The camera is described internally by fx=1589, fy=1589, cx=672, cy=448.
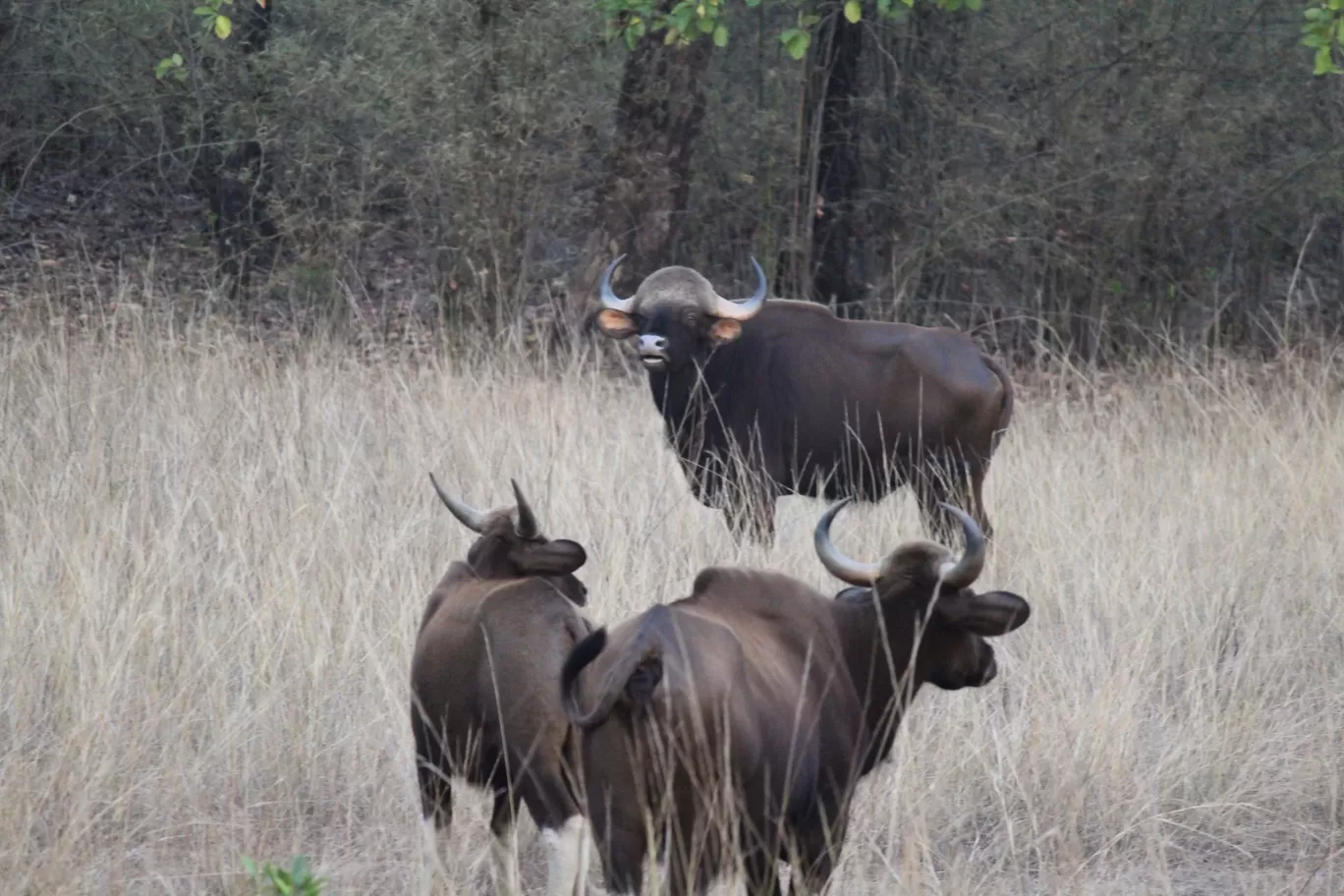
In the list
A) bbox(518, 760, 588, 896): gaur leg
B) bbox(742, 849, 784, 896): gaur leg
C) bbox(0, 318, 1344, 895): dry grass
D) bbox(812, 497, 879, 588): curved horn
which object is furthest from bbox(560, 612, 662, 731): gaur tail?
bbox(0, 318, 1344, 895): dry grass

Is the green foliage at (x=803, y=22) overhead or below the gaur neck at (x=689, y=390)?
overhead

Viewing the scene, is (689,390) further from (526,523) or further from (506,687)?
(506,687)

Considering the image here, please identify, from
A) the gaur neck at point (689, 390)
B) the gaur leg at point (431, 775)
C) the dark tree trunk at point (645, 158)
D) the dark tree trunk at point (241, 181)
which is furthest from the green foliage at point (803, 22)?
the dark tree trunk at point (241, 181)

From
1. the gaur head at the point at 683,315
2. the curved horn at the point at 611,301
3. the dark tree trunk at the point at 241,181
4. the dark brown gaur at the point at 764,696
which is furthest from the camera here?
the dark tree trunk at the point at 241,181

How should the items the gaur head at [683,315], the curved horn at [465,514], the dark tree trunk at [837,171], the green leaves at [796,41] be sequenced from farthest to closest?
1. the dark tree trunk at [837,171]
2. the gaur head at [683,315]
3. the green leaves at [796,41]
4. the curved horn at [465,514]

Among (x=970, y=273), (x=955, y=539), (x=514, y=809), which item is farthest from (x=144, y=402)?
(x=970, y=273)

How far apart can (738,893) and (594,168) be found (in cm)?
1089

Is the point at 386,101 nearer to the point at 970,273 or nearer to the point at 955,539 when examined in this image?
the point at 970,273

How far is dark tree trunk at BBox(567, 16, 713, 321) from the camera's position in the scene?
40.8ft

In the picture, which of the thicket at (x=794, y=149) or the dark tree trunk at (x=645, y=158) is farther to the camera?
the dark tree trunk at (x=645, y=158)

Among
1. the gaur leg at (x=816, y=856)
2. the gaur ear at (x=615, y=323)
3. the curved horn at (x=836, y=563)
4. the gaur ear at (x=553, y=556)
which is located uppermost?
the curved horn at (x=836, y=563)

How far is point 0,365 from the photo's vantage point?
7828 millimetres

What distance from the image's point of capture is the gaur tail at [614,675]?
2766mm

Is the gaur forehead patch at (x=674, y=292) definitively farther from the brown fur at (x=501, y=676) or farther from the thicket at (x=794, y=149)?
the thicket at (x=794, y=149)
